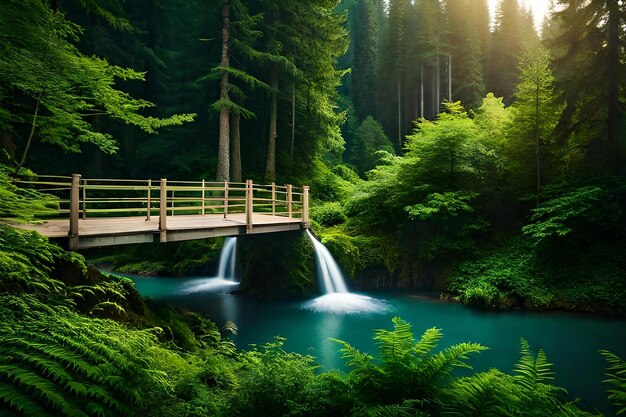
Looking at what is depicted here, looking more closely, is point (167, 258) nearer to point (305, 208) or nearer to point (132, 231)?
point (305, 208)

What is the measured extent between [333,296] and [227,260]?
6811 mm

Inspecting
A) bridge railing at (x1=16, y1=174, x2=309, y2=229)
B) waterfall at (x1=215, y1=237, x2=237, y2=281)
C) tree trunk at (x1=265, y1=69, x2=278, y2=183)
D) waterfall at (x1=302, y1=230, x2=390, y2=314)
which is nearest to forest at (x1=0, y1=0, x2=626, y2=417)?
tree trunk at (x1=265, y1=69, x2=278, y2=183)

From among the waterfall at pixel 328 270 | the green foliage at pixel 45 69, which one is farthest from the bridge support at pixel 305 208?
the green foliage at pixel 45 69

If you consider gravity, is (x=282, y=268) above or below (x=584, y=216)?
below

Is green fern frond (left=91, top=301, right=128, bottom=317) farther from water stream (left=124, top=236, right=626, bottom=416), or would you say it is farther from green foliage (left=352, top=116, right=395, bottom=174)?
green foliage (left=352, top=116, right=395, bottom=174)

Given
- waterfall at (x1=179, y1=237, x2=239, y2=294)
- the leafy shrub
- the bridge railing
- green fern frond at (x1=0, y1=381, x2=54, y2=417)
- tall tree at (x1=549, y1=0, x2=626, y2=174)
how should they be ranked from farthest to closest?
the leafy shrub → waterfall at (x1=179, y1=237, x2=239, y2=294) → tall tree at (x1=549, y1=0, x2=626, y2=174) → the bridge railing → green fern frond at (x1=0, y1=381, x2=54, y2=417)

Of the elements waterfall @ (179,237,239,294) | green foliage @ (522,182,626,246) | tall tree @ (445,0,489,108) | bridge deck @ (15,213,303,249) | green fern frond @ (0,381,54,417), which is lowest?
waterfall @ (179,237,239,294)

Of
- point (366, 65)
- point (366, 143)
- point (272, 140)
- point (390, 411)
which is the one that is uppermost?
point (366, 65)

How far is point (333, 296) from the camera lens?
47.2 ft

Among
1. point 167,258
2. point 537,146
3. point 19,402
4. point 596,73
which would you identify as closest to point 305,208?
point 537,146

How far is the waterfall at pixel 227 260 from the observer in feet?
59.5

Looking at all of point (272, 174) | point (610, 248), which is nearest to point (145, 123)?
point (272, 174)

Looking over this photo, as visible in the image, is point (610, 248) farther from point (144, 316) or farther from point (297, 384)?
point (144, 316)

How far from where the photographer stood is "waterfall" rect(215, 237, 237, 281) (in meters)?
18.1
